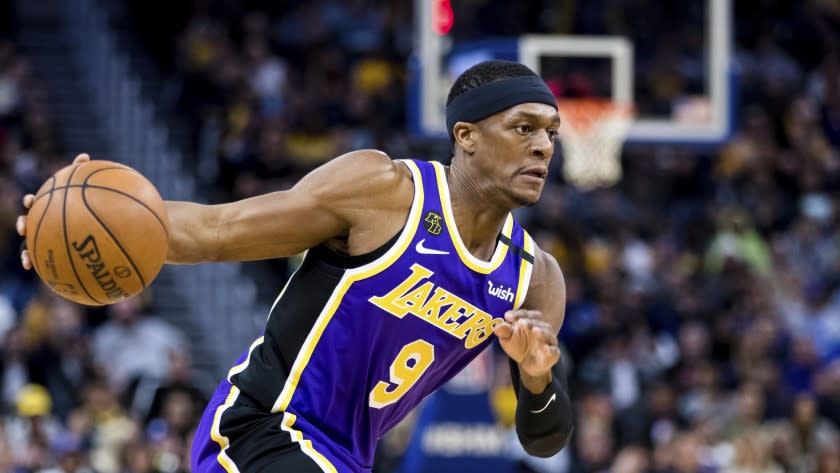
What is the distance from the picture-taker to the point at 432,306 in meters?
4.66

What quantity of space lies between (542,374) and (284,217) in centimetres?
110

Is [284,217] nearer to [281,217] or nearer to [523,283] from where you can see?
[281,217]

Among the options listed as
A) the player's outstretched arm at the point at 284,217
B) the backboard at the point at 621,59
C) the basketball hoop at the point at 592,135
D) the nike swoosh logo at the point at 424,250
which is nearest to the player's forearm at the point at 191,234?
the player's outstretched arm at the point at 284,217

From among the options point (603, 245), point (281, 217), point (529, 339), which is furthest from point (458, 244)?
point (603, 245)

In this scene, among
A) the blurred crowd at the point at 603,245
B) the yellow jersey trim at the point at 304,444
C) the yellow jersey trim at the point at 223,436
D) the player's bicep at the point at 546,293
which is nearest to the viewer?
the yellow jersey trim at the point at 304,444

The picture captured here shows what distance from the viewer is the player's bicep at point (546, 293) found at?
5.00m

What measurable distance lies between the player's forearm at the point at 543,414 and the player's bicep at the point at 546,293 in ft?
0.78

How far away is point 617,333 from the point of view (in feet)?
44.4

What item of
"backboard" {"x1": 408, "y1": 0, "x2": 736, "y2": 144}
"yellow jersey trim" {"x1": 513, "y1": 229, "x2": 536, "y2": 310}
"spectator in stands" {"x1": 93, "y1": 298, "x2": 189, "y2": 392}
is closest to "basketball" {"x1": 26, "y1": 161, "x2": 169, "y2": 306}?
Result: "yellow jersey trim" {"x1": 513, "y1": 229, "x2": 536, "y2": 310}

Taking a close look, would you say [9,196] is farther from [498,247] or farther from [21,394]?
[498,247]

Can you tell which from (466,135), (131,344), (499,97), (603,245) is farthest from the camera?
(603,245)

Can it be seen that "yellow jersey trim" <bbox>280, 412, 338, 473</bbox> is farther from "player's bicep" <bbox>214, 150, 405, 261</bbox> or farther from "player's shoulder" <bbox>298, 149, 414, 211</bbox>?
"player's shoulder" <bbox>298, 149, 414, 211</bbox>

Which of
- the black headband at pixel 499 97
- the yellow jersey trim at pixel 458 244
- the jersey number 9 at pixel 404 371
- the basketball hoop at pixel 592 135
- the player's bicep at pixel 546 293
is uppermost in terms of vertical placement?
the black headband at pixel 499 97

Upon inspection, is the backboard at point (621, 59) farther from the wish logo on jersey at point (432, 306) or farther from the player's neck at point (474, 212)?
the wish logo on jersey at point (432, 306)
